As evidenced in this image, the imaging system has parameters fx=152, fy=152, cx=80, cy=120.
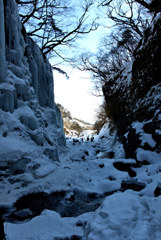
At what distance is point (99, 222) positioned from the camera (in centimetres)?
156

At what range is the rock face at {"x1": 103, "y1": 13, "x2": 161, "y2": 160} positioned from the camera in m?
5.34

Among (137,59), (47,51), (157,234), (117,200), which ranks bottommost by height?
(157,234)

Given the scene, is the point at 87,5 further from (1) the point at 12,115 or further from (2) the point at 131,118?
(1) the point at 12,115

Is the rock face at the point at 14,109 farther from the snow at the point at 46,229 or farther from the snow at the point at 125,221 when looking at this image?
the snow at the point at 125,221

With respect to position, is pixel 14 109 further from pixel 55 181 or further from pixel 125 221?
pixel 125 221

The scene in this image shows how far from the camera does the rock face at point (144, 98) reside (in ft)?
17.5

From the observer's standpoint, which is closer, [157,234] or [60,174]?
[157,234]

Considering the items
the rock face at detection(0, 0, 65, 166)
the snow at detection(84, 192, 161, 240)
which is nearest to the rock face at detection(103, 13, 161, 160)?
the rock face at detection(0, 0, 65, 166)

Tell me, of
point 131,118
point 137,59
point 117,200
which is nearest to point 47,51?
point 137,59

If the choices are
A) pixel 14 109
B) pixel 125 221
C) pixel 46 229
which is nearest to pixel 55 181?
pixel 46 229

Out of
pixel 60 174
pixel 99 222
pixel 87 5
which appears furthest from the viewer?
pixel 87 5

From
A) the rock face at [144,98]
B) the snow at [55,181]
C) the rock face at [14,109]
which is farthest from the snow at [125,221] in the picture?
the rock face at [144,98]

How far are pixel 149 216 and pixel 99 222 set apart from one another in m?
0.57

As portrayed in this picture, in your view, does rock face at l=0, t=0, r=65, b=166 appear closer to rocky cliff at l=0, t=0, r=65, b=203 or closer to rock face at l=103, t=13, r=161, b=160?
rocky cliff at l=0, t=0, r=65, b=203
